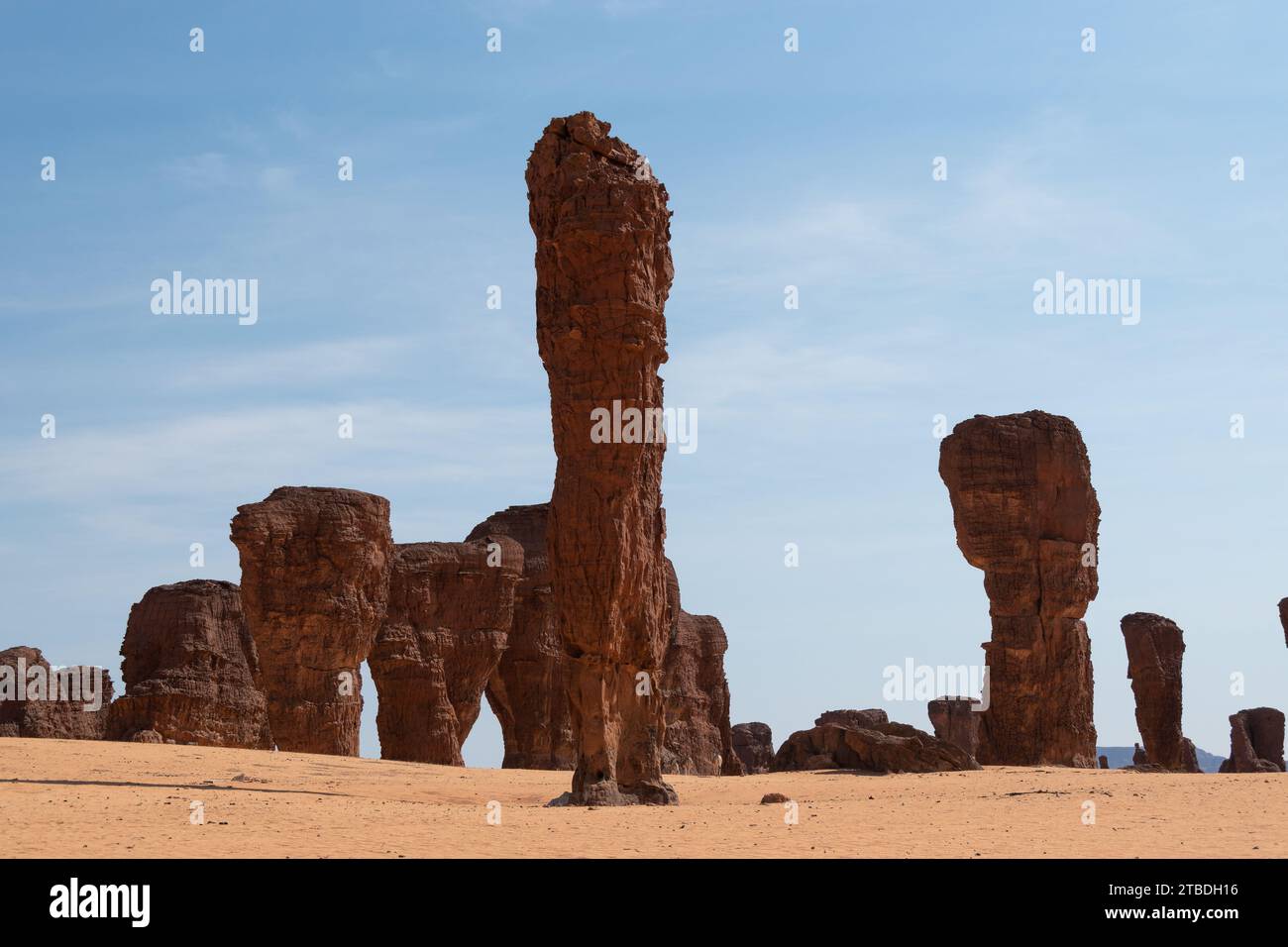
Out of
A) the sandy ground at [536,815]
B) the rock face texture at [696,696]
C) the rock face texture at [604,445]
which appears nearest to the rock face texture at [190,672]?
the sandy ground at [536,815]

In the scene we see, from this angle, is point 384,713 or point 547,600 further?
point 547,600

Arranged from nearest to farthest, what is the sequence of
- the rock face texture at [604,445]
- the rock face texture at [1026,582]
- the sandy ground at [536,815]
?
1. the sandy ground at [536,815]
2. the rock face texture at [604,445]
3. the rock face texture at [1026,582]

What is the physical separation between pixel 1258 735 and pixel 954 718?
1104 cm

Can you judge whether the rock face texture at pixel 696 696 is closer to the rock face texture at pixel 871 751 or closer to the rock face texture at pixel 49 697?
the rock face texture at pixel 871 751

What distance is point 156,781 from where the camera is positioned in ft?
51.5

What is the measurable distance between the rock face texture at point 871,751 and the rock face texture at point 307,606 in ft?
27.2

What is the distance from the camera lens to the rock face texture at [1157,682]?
35.1 metres
